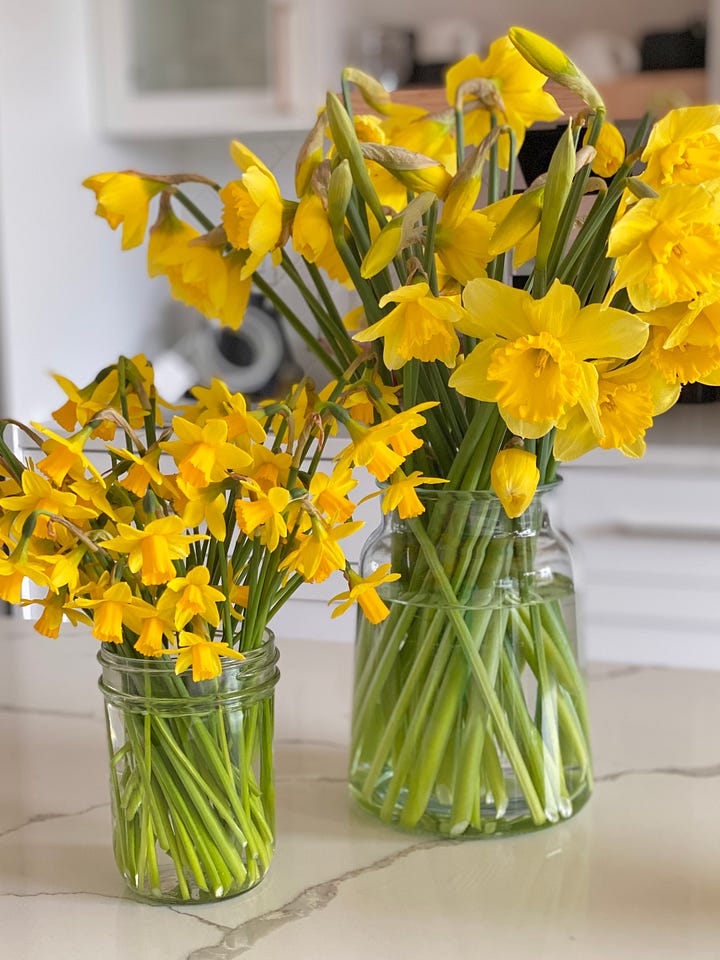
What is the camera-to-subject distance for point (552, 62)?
617 mm

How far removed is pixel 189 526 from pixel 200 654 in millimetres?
65

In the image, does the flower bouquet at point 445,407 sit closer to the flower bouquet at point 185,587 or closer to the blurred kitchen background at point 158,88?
the flower bouquet at point 185,587

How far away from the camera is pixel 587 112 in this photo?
0.64 m

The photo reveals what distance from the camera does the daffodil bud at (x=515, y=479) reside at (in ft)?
2.04

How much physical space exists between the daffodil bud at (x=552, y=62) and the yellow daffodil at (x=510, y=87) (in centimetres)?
11

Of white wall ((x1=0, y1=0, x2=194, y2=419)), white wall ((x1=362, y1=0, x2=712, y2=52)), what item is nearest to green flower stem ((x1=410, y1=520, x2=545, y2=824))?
white wall ((x1=0, y1=0, x2=194, y2=419))

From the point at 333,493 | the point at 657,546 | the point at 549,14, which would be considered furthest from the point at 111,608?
the point at 549,14

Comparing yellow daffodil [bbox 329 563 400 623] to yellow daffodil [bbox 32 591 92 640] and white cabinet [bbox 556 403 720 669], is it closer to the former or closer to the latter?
yellow daffodil [bbox 32 591 92 640]

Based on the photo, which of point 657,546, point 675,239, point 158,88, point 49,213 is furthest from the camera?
point 158,88

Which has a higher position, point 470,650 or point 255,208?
point 255,208

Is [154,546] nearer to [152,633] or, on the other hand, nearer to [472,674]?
[152,633]

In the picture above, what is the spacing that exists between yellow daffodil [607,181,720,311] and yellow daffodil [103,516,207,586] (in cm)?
25

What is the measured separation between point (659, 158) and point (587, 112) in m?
0.08

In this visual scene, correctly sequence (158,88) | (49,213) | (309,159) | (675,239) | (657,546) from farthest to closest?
(158,88), (49,213), (657,546), (309,159), (675,239)
